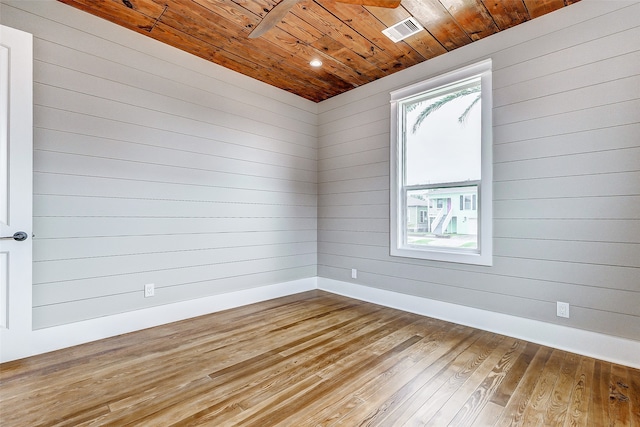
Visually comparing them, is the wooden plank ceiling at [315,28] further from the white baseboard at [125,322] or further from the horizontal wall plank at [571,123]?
the white baseboard at [125,322]

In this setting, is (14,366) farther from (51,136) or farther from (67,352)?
(51,136)

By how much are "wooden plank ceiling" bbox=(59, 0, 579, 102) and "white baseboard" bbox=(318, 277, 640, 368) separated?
2621 mm

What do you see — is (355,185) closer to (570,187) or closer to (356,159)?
(356,159)

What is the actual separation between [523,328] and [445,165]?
66.6 inches

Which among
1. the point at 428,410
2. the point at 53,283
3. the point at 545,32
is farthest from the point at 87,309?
the point at 545,32

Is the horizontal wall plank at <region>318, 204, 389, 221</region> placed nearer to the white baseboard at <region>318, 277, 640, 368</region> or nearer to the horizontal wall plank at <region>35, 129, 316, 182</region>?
the horizontal wall plank at <region>35, 129, 316, 182</region>

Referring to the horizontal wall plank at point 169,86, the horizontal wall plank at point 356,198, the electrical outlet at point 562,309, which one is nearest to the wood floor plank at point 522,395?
the electrical outlet at point 562,309

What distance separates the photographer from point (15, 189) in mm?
2215

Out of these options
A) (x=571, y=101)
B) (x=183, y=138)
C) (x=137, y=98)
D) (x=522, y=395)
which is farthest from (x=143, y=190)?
(x=571, y=101)

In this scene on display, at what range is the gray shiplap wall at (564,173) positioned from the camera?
224 cm

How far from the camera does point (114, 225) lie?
2.75m

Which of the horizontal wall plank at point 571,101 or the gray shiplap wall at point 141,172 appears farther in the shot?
the gray shiplap wall at point 141,172

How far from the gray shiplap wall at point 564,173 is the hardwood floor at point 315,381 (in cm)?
43

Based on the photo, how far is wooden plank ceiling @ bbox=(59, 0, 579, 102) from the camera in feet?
8.11
